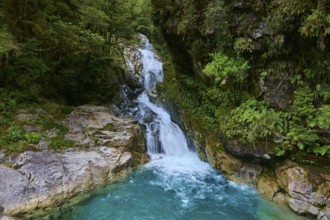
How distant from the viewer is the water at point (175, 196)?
6773 millimetres

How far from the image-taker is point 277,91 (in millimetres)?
7574

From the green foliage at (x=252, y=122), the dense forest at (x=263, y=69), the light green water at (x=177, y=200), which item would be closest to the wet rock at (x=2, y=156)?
the light green water at (x=177, y=200)

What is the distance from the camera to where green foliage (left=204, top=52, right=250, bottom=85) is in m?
7.91

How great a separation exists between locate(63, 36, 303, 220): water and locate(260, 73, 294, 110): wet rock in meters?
2.88

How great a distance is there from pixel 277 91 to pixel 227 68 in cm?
168

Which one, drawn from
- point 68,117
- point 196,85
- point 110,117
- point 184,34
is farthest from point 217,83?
point 68,117

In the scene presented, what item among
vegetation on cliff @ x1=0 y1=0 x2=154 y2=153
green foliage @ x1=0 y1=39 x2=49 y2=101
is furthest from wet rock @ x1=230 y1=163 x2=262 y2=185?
green foliage @ x1=0 y1=39 x2=49 y2=101

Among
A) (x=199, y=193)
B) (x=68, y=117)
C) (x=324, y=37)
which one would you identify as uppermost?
(x=324, y=37)

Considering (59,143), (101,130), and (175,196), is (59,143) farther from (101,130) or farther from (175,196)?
(175,196)

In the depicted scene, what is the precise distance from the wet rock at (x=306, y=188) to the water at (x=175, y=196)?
38 centimetres

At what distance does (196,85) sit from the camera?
10.6 metres

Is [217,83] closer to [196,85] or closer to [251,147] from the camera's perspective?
[196,85]

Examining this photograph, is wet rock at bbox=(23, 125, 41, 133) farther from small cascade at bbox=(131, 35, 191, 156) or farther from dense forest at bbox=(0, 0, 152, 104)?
small cascade at bbox=(131, 35, 191, 156)

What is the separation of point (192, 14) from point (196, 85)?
288 centimetres
